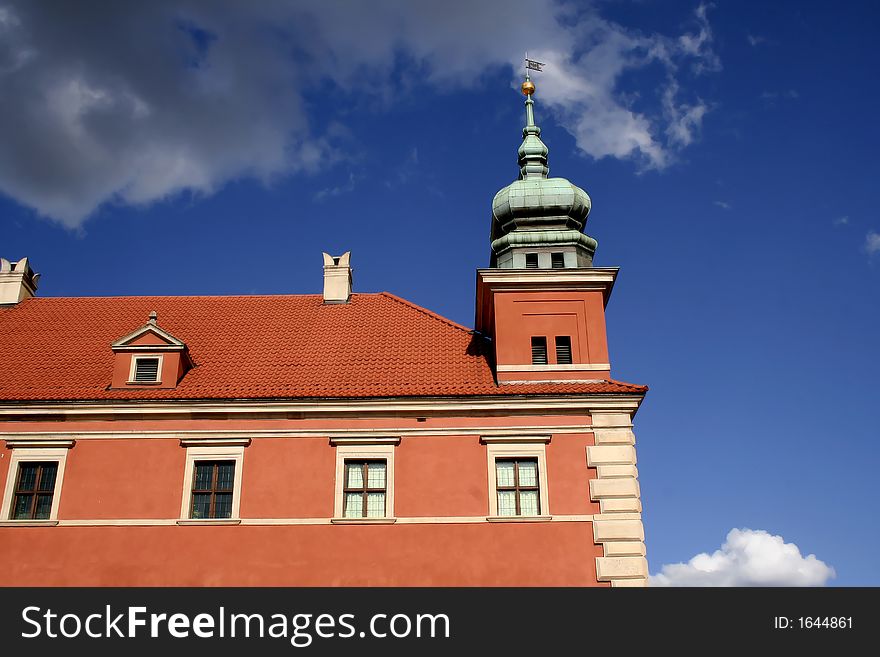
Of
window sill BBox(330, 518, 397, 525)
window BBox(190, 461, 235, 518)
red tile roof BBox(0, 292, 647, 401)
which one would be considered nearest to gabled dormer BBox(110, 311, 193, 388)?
red tile roof BBox(0, 292, 647, 401)

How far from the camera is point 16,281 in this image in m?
26.8

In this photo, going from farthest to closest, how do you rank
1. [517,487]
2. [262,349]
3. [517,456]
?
[262,349], [517,456], [517,487]

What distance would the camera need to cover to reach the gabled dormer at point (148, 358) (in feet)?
71.1

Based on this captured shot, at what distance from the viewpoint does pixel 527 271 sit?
22781 millimetres

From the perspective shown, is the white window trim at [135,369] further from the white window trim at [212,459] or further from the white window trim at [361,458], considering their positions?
the white window trim at [361,458]

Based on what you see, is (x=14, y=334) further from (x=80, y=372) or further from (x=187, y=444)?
(x=187, y=444)

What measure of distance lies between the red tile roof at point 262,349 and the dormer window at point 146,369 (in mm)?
559

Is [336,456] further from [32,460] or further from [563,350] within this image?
[32,460]

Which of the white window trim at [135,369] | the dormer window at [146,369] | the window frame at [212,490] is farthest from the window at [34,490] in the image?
the window frame at [212,490]

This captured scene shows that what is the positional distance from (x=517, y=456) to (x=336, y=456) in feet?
13.0

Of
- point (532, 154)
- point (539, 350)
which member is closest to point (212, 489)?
point (539, 350)
